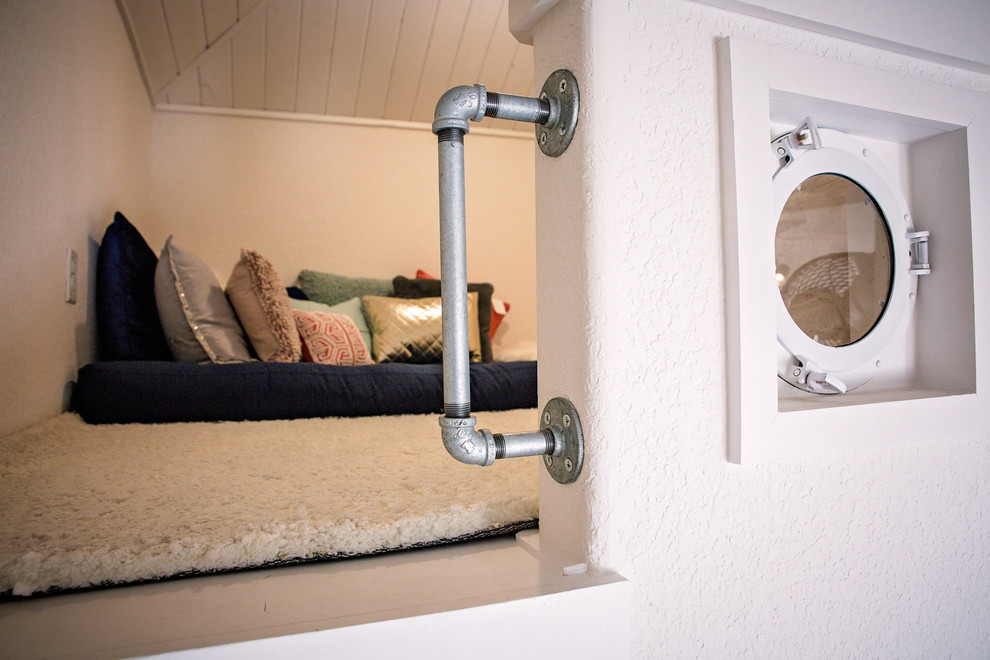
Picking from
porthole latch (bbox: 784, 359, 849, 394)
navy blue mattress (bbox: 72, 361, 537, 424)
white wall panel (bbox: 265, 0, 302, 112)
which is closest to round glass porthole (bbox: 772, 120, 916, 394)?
porthole latch (bbox: 784, 359, 849, 394)

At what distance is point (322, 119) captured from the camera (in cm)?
316

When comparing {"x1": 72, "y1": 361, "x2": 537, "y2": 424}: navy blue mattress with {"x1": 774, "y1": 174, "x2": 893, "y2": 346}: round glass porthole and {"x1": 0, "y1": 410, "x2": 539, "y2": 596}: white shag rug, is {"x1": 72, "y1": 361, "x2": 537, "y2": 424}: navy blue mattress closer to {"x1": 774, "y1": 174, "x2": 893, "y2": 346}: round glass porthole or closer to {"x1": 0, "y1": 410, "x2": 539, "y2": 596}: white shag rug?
{"x1": 0, "y1": 410, "x2": 539, "y2": 596}: white shag rug

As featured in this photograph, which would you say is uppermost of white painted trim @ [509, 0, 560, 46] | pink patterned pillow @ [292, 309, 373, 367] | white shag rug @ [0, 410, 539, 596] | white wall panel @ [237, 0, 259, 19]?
white wall panel @ [237, 0, 259, 19]

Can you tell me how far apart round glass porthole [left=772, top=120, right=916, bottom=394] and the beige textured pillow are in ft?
4.99

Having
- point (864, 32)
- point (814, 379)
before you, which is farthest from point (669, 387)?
point (864, 32)

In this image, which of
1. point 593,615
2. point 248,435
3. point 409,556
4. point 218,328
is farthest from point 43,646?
point 218,328

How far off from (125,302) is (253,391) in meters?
0.63

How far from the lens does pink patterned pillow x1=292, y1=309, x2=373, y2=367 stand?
7.11 feet

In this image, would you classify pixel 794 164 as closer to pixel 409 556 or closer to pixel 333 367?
pixel 409 556

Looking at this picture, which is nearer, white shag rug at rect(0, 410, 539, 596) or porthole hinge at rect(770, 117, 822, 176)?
white shag rug at rect(0, 410, 539, 596)

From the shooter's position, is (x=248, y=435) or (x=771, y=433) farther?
(x=248, y=435)

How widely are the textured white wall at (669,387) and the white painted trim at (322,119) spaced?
2.49 m

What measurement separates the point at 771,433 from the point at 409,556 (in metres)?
0.45

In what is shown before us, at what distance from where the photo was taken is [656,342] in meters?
0.65
